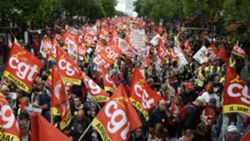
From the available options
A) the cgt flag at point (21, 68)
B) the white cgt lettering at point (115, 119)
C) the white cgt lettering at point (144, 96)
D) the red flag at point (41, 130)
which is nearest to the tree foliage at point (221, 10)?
the white cgt lettering at point (144, 96)

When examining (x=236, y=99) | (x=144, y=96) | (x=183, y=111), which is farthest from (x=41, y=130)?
(x=183, y=111)

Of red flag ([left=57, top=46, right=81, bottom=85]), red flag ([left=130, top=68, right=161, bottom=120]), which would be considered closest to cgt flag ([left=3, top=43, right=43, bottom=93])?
red flag ([left=57, top=46, right=81, bottom=85])

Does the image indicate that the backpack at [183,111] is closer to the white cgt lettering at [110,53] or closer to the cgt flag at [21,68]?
the cgt flag at [21,68]

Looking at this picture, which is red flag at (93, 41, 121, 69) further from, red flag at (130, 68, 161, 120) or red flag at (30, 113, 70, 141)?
red flag at (30, 113, 70, 141)

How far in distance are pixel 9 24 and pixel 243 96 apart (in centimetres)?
2893

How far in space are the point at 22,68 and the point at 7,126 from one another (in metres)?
3.26

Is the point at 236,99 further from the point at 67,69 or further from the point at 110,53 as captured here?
the point at 110,53

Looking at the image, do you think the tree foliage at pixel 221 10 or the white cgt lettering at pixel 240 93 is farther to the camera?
the tree foliage at pixel 221 10

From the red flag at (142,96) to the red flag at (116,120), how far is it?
183cm

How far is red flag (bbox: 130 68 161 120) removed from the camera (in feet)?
34.5

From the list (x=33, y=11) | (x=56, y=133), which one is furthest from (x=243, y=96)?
(x=33, y=11)

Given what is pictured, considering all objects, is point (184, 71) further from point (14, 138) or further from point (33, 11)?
point (33, 11)

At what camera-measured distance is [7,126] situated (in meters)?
8.16

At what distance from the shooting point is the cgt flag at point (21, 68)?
11.1 m
